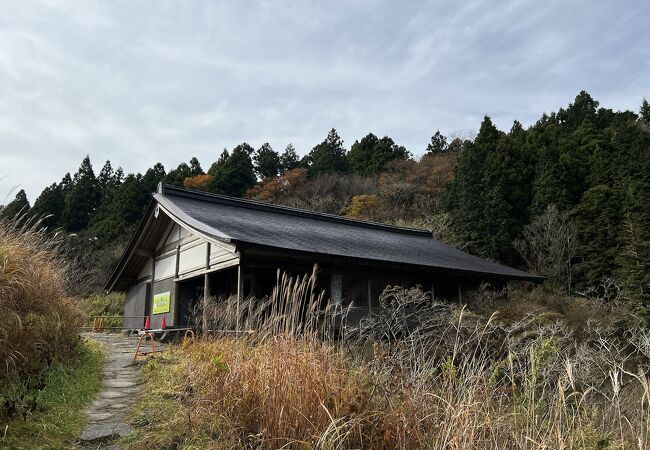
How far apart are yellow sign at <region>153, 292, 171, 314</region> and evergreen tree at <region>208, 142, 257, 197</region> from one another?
14100mm

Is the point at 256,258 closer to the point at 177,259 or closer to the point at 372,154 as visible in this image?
the point at 177,259

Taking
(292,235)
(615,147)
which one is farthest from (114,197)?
(615,147)

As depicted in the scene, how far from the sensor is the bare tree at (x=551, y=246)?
57.6 ft

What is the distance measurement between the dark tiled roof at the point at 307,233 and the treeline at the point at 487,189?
Answer: 394cm

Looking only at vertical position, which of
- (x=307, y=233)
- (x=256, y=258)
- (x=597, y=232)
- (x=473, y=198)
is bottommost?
(x=256, y=258)

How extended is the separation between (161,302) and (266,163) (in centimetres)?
1853

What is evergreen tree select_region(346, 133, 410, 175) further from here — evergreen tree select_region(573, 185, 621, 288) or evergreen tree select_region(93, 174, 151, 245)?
evergreen tree select_region(93, 174, 151, 245)

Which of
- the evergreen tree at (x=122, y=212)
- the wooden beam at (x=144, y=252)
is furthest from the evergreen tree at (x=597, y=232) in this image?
the evergreen tree at (x=122, y=212)

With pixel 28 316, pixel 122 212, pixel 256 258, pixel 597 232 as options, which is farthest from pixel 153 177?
pixel 28 316

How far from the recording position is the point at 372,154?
2922cm

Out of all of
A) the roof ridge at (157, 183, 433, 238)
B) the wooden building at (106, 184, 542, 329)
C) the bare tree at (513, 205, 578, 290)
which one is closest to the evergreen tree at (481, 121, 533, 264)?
the bare tree at (513, 205, 578, 290)

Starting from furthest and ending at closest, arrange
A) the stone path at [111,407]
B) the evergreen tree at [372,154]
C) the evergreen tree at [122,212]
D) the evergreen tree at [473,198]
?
the evergreen tree at [372,154] → the evergreen tree at [122,212] → the evergreen tree at [473,198] → the stone path at [111,407]

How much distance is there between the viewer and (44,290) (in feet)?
15.1

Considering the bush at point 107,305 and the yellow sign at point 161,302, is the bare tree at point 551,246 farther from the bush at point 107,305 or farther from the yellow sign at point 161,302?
the bush at point 107,305
